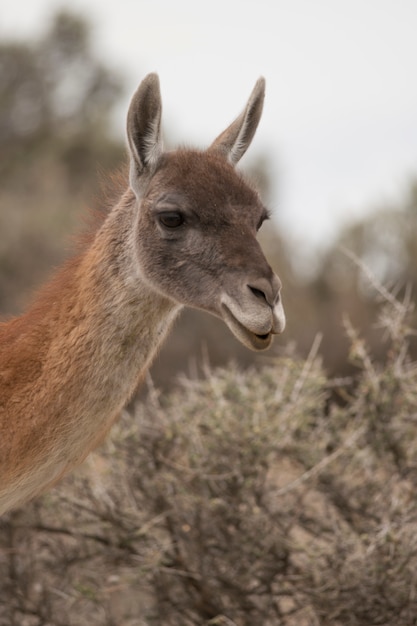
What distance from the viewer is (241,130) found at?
16.4 feet

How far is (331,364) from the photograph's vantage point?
12.5 m

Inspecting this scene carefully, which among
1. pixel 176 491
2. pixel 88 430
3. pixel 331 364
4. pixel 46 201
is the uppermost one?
pixel 88 430

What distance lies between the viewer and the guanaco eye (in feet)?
14.5

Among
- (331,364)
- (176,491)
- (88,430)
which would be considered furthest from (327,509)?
(331,364)

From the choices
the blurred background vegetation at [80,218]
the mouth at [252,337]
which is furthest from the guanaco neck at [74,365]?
the blurred background vegetation at [80,218]

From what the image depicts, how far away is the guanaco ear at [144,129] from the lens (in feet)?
14.7

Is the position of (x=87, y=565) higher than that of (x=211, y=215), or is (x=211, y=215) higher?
(x=211, y=215)

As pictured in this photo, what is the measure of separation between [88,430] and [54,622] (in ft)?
7.27

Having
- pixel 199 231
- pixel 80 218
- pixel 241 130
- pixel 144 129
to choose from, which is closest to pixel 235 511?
pixel 80 218

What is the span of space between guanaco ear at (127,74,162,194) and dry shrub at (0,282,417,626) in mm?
1744

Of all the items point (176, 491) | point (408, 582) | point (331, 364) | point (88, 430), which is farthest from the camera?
point (331, 364)

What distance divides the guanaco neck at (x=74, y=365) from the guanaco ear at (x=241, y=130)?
0.76 meters

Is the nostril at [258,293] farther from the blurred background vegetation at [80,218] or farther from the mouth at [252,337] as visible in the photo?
the blurred background vegetation at [80,218]

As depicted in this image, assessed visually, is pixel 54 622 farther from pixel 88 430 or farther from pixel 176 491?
pixel 88 430
